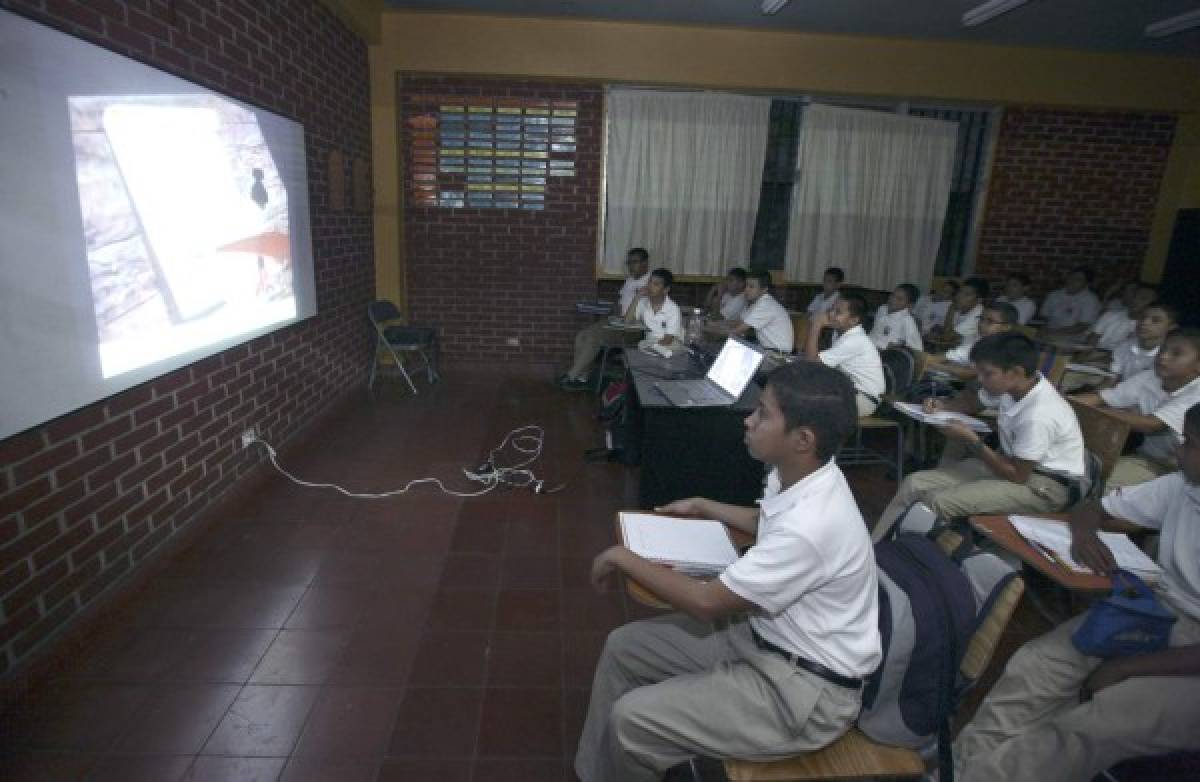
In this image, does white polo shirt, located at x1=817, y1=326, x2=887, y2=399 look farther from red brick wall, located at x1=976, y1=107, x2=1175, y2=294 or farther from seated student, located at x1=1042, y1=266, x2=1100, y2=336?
red brick wall, located at x1=976, y1=107, x2=1175, y2=294

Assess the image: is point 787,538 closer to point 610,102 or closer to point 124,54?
point 124,54

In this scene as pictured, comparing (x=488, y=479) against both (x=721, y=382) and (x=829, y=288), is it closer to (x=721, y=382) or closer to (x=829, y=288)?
(x=721, y=382)

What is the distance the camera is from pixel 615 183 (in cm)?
657

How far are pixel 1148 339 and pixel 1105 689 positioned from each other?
3.29 m

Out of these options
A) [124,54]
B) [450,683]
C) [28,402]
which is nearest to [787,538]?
[450,683]

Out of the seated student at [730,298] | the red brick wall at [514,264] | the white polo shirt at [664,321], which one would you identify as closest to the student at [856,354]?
the white polo shirt at [664,321]

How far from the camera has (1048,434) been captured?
268 centimetres

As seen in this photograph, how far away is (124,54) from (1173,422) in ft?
15.6

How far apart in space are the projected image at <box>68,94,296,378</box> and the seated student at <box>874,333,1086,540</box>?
3.17 meters

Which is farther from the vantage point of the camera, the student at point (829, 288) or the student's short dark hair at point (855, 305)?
the student at point (829, 288)

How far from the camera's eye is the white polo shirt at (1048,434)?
2684mm

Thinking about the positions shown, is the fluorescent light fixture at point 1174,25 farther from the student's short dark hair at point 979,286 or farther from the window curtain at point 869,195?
the student's short dark hair at point 979,286

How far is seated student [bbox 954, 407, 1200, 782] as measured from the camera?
1575mm

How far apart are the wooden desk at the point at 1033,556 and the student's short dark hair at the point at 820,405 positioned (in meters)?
0.90
